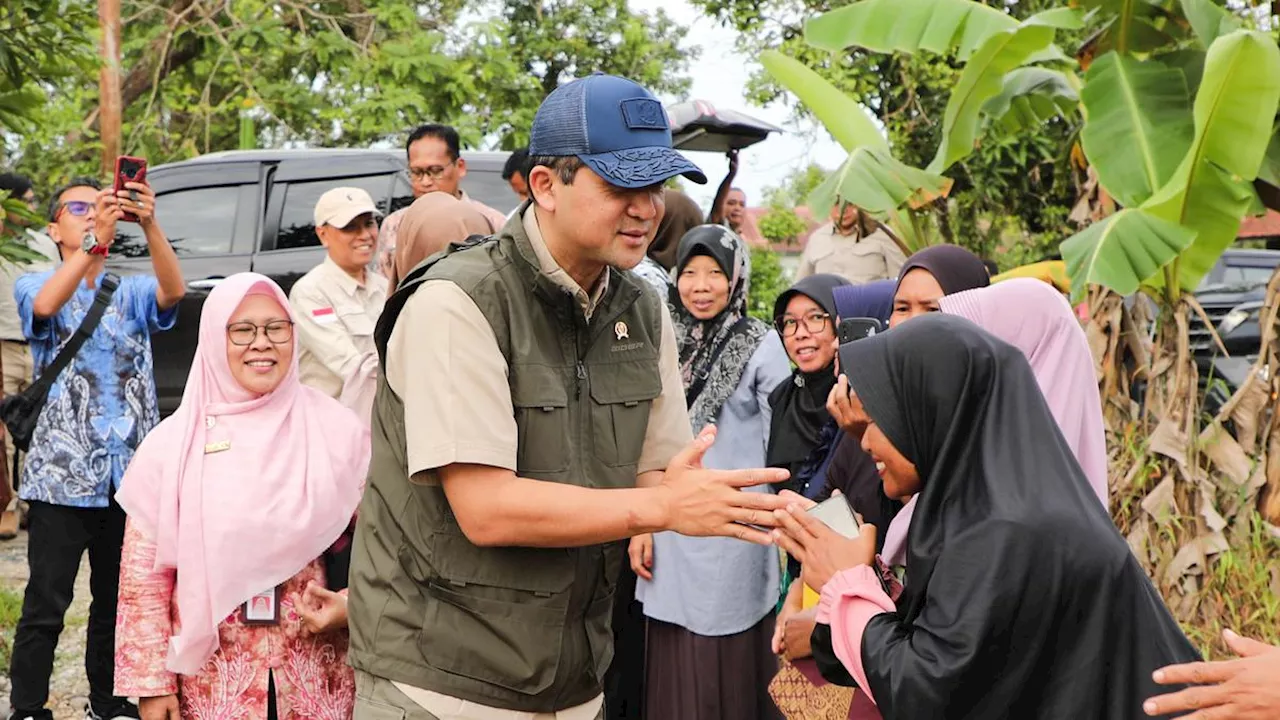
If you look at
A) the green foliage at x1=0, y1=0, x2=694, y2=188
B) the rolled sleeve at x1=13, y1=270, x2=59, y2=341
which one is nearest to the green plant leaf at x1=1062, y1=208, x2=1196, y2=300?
the rolled sleeve at x1=13, y1=270, x2=59, y2=341

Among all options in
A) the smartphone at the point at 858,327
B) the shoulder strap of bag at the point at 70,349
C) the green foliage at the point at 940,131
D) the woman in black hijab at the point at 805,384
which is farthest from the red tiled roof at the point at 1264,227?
the shoulder strap of bag at the point at 70,349

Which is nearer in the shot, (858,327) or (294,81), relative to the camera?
(858,327)

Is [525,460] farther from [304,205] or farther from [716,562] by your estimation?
[304,205]

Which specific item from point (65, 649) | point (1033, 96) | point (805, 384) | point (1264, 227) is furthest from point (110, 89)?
point (1264, 227)

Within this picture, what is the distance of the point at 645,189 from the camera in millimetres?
2492

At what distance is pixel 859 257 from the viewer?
7566 millimetres

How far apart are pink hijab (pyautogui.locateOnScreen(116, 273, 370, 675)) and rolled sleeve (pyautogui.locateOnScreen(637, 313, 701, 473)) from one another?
113 cm

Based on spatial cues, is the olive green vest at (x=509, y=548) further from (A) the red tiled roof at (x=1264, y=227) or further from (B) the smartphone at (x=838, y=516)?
(A) the red tiled roof at (x=1264, y=227)

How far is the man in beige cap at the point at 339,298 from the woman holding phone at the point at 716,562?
1.29m

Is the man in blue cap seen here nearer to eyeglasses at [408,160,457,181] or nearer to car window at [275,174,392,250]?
eyeglasses at [408,160,457,181]

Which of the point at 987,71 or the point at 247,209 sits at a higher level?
the point at 987,71

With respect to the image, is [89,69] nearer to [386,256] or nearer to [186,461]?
[386,256]

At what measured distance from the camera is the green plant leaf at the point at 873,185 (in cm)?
616

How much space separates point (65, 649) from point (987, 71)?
5.13m
